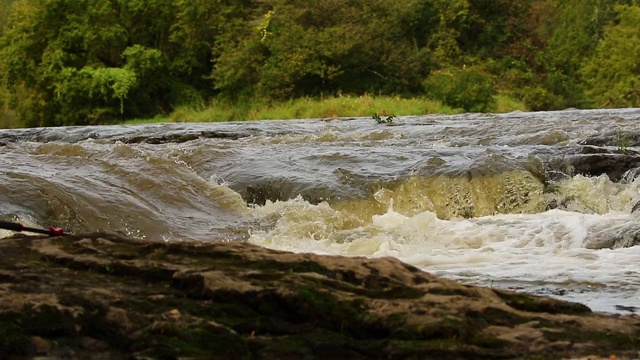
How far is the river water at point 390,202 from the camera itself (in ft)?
25.0

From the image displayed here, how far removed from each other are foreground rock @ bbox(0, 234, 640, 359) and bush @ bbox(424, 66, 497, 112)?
113 feet

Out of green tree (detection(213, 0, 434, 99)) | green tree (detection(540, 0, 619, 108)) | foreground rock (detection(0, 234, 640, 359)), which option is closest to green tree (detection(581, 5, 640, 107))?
green tree (detection(540, 0, 619, 108))

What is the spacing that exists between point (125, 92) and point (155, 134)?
82.3 feet

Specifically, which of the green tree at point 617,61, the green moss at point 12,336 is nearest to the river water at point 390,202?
the green moss at point 12,336

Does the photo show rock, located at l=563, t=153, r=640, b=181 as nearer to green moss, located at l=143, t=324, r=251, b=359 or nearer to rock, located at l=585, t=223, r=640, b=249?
rock, located at l=585, t=223, r=640, b=249

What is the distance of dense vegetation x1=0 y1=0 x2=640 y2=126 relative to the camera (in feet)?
138

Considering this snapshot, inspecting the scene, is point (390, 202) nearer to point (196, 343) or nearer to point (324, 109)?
point (196, 343)

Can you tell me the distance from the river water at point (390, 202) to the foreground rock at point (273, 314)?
1934 millimetres

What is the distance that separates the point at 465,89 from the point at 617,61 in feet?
43.0

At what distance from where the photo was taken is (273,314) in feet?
11.3

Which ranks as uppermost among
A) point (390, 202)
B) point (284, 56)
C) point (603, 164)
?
point (284, 56)

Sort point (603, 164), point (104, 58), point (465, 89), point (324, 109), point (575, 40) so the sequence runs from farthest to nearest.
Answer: point (575, 40) < point (104, 58) < point (465, 89) < point (324, 109) < point (603, 164)

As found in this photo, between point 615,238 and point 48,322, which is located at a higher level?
point 48,322

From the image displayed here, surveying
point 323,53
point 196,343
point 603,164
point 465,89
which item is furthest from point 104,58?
point 196,343
